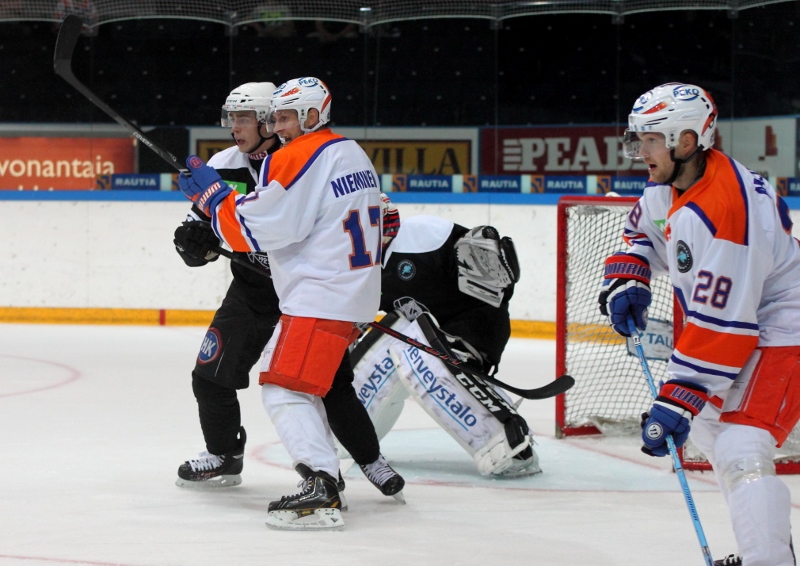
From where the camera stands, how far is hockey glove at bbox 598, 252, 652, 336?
7.67 ft

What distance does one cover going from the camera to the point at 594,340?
4270 mm

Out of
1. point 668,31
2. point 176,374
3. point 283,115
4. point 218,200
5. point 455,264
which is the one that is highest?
point 668,31

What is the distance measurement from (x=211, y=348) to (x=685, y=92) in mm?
1430

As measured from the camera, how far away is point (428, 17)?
870 centimetres

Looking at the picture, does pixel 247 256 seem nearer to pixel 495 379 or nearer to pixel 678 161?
pixel 495 379

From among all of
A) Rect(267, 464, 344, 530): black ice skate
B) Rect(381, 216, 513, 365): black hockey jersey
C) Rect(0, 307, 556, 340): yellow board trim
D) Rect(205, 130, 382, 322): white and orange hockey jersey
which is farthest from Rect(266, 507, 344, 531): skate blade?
Rect(0, 307, 556, 340): yellow board trim

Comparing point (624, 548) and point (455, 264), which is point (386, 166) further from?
point (624, 548)

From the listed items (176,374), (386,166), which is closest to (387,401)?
(176,374)

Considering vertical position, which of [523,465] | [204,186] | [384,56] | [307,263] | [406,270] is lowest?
[523,465]

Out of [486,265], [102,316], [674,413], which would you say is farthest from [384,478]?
[102,316]

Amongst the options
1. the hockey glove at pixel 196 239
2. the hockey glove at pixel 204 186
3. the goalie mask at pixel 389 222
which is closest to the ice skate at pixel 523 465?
the goalie mask at pixel 389 222

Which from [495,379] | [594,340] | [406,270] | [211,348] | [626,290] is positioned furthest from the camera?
[594,340]

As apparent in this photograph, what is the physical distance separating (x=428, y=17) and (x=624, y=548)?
672cm

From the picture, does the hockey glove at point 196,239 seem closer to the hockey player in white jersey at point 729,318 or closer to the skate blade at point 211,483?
the skate blade at point 211,483
